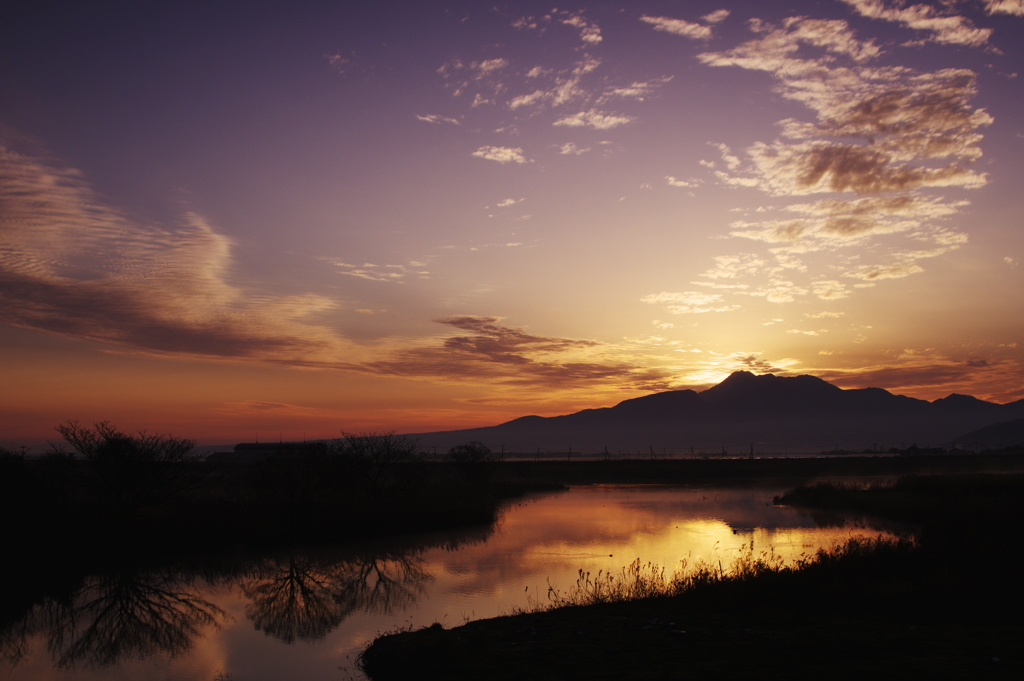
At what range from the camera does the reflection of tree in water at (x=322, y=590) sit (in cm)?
1738

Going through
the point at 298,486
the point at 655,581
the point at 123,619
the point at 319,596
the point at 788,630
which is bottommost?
the point at 123,619

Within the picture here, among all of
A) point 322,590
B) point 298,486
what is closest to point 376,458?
point 298,486

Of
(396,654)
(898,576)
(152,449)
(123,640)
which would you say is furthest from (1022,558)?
(152,449)

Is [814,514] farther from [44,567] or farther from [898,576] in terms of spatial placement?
[44,567]

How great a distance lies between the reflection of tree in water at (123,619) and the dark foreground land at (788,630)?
6.54 metres

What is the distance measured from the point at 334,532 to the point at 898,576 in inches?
929

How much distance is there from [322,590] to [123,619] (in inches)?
218

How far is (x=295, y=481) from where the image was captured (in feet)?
105

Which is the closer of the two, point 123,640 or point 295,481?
point 123,640

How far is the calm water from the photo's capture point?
14.4m

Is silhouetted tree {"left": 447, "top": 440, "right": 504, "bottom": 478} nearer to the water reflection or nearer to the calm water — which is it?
the calm water

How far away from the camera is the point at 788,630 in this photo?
12.2 meters

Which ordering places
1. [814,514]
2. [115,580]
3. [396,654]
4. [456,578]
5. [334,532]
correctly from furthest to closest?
[814,514] → [334,532] → [115,580] → [456,578] → [396,654]

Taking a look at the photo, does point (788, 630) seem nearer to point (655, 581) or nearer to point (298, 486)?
point (655, 581)
